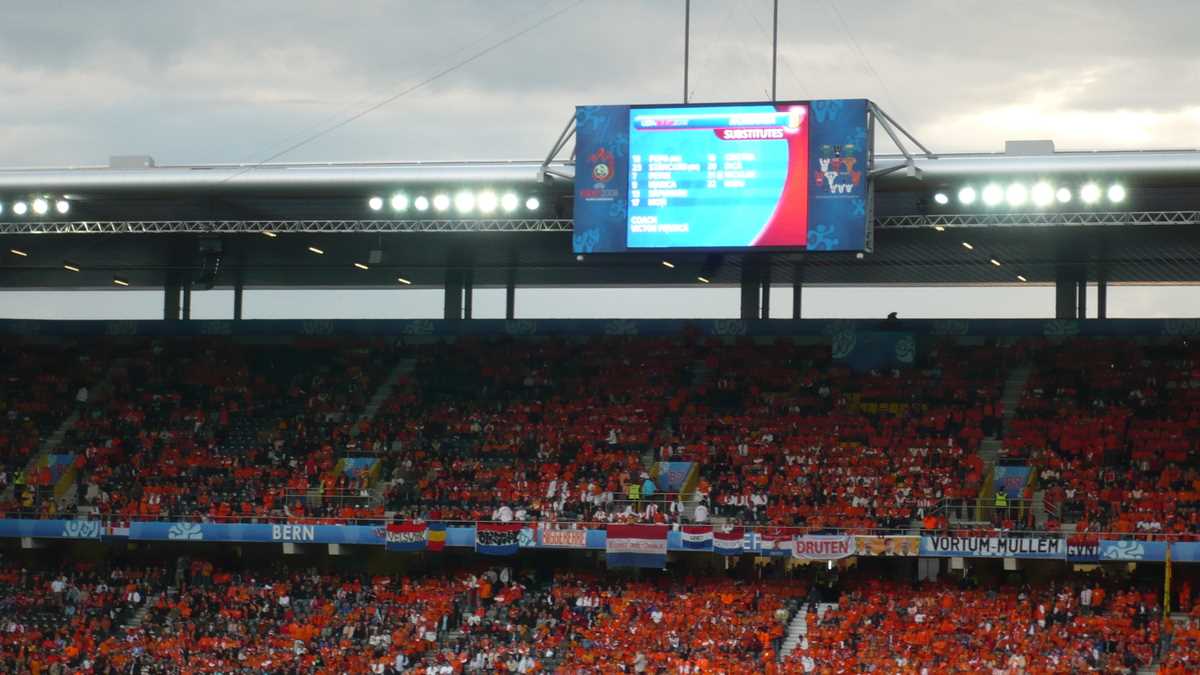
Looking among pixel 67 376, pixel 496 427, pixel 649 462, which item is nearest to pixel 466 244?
pixel 496 427

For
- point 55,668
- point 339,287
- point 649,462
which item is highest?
point 339,287

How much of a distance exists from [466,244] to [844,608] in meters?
14.2

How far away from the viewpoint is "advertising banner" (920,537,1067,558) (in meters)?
35.8

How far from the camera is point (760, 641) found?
35.1 m

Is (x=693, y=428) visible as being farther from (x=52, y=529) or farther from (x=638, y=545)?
(x=52, y=529)

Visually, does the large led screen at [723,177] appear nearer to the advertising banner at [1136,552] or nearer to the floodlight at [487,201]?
the floodlight at [487,201]

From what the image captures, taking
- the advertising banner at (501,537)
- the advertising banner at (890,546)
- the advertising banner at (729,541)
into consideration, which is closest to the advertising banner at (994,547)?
the advertising banner at (890,546)

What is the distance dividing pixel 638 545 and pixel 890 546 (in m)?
5.24

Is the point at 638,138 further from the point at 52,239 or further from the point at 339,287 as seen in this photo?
the point at 339,287

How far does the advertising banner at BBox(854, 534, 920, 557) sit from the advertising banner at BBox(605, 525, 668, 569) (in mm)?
4069

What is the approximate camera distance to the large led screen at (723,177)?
34844 millimetres

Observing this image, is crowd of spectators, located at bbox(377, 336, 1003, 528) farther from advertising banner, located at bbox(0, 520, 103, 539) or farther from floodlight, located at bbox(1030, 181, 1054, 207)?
floodlight, located at bbox(1030, 181, 1054, 207)

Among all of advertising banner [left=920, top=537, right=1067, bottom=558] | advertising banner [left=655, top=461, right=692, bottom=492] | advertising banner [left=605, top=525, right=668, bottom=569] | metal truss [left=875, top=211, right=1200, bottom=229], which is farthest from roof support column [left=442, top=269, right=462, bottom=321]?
advertising banner [left=920, top=537, right=1067, bottom=558]

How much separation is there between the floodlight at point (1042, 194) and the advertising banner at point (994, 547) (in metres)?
6.75
